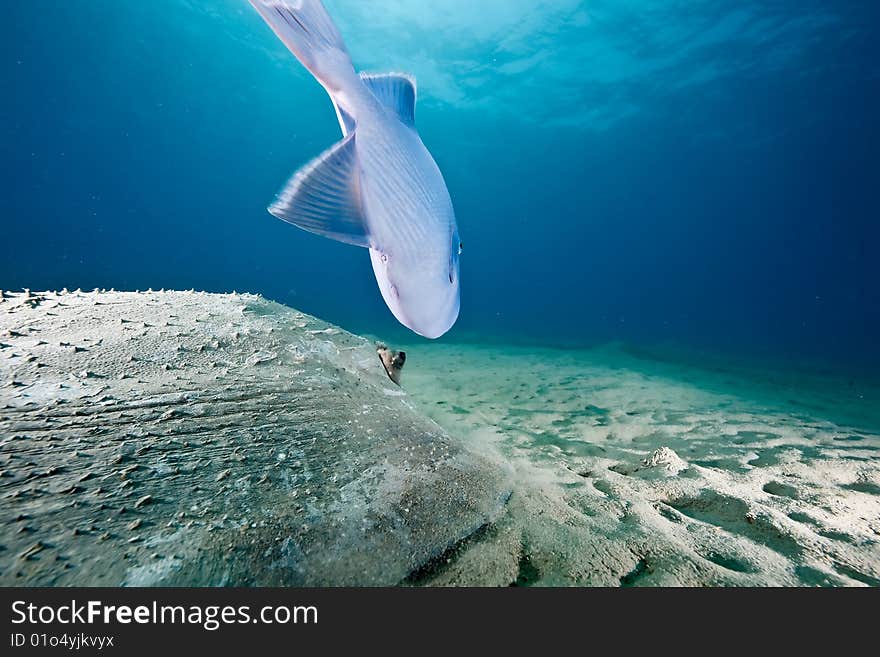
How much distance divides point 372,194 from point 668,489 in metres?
2.59

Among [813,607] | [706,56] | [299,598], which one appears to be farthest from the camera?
[706,56]

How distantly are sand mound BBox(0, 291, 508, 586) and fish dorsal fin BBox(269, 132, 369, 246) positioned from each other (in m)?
1.08

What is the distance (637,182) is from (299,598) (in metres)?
60.1

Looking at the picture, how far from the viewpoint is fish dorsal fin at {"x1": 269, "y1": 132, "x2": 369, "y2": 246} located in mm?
752

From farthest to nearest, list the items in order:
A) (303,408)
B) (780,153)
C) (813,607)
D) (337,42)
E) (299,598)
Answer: (780,153), (303,408), (813,607), (299,598), (337,42)

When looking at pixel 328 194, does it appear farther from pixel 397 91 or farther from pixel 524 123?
pixel 524 123

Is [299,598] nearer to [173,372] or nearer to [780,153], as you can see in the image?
[173,372]

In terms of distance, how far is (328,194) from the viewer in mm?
759

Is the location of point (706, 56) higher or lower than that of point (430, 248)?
higher

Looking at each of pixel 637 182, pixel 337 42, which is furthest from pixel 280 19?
pixel 637 182

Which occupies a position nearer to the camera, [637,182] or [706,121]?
[706,121]

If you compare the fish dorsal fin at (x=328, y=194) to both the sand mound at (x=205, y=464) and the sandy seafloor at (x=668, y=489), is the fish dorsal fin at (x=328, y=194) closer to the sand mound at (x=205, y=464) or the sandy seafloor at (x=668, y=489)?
the sand mound at (x=205, y=464)

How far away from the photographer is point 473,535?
59.3 inches

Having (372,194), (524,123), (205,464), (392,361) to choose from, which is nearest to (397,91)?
(372,194)
